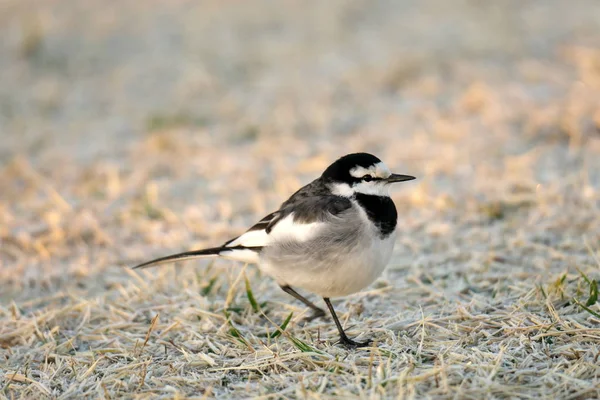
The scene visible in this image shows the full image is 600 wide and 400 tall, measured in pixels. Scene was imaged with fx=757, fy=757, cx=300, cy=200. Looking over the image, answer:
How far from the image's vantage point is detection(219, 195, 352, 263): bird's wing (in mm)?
3932

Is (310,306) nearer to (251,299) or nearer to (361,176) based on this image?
(251,299)

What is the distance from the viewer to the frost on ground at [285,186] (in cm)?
357

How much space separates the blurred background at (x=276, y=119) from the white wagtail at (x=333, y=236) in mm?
1051

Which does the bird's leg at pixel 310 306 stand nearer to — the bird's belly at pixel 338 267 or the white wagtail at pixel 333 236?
the white wagtail at pixel 333 236

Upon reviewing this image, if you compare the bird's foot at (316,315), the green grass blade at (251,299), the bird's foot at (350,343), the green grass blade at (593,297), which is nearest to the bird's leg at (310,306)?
the bird's foot at (316,315)

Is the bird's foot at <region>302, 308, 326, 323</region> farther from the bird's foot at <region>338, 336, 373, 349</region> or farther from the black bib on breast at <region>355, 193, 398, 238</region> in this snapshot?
the black bib on breast at <region>355, 193, 398, 238</region>

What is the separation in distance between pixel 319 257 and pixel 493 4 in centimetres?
813

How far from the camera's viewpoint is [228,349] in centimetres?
380

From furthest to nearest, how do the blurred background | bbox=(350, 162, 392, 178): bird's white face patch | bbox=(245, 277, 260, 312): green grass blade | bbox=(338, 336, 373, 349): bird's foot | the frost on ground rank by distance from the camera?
the blurred background, bbox=(245, 277, 260, 312): green grass blade, bbox=(350, 162, 392, 178): bird's white face patch, bbox=(338, 336, 373, 349): bird's foot, the frost on ground

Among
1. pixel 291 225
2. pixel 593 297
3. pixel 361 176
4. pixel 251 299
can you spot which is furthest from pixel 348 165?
pixel 593 297

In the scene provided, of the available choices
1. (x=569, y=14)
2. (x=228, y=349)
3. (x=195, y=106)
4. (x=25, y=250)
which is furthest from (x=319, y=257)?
(x=569, y=14)

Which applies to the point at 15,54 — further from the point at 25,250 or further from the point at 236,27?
the point at 25,250

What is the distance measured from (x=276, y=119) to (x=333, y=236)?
441cm

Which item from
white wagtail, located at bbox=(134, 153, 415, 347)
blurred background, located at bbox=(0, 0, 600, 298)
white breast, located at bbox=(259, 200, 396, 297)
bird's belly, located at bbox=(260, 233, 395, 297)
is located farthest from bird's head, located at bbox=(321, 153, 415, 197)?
blurred background, located at bbox=(0, 0, 600, 298)
